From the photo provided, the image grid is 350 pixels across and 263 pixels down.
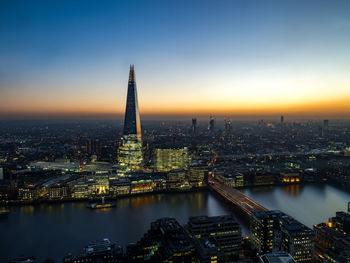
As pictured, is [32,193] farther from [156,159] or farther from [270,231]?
[270,231]

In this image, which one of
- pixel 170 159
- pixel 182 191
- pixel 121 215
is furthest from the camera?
pixel 170 159

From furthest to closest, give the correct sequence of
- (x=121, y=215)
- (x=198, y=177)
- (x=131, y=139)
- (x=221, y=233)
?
(x=131, y=139) < (x=198, y=177) < (x=121, y=215) < (x=221, y=233)

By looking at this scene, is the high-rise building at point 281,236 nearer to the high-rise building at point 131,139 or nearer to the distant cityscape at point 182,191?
the distant cityscape at point 182,191

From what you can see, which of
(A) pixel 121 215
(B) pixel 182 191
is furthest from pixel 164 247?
(B) pixel 182 191

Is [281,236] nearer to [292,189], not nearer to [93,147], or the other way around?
[292,189]

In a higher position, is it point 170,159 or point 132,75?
point 132,75

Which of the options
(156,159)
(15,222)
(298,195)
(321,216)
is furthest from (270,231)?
A: (156,159)

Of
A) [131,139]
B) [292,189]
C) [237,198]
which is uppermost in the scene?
[131,139]
